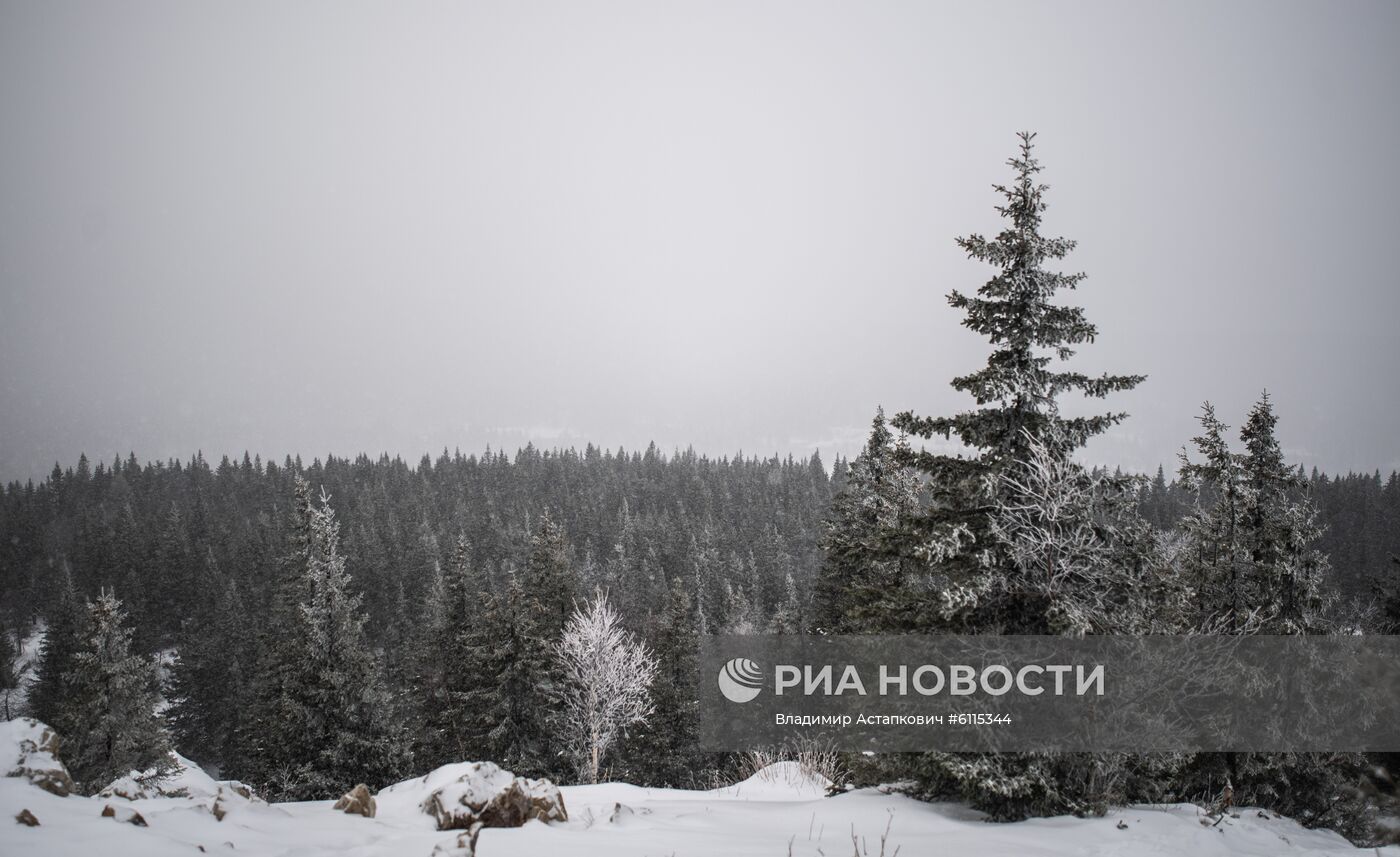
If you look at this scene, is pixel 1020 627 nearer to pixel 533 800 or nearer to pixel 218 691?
pixel 533 800

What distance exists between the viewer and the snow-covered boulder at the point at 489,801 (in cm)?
749

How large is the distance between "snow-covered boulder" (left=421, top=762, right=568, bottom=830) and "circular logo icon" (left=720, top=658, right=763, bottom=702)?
17.1 meters

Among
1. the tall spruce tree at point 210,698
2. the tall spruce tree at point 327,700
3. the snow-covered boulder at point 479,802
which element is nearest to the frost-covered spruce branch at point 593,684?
the tall spruce tree at point 327,700

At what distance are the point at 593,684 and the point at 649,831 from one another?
16.3 m

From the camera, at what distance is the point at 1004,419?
996cm

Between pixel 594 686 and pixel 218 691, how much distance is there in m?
39.3

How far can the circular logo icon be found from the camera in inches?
995

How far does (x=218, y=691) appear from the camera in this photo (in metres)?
44.6

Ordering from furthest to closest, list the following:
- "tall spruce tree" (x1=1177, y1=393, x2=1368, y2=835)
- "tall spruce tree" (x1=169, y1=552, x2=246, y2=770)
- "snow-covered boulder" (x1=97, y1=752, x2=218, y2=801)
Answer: "tall spruce tree" (x1=169, y1=552, x2=246, y2=770) → "tall spruce tree" (x1=1177, y1=393, x2=1368, y2=835) → "snow-covered boulder" (x1=97, y1=752, x2=218, y2=801)

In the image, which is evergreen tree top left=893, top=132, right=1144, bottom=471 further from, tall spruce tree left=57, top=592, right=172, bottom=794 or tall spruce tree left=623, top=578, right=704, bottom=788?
tall spruce tree left=57, top=592, right=172, bottom=794

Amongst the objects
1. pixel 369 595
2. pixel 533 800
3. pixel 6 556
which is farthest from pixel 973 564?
pixel 6 556

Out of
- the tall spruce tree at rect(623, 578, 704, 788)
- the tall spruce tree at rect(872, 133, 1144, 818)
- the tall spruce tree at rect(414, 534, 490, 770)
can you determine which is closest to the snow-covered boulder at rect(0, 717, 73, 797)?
the tall spruce tree at rect(872, 133, 1144, 818)

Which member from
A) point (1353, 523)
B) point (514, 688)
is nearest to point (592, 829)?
point (514, 688)

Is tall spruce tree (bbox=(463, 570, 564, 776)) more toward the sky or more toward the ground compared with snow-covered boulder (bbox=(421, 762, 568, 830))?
more toward the ground
